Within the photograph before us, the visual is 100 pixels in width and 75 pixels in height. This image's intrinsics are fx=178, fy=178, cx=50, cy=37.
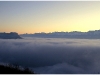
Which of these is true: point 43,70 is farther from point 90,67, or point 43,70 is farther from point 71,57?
point 71,57

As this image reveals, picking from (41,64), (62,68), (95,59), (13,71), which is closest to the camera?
(13,71)

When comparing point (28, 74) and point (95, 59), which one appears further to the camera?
point (95, 59)

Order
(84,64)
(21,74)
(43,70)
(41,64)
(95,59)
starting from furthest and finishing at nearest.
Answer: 1. (95,59)
2. (84,64)
3. (41,64)
4. (43,70)
5. (21,74)

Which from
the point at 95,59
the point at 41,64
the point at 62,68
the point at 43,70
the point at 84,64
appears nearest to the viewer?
the point at 43,70

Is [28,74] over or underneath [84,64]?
over

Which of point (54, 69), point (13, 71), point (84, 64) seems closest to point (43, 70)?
point (54, 69)

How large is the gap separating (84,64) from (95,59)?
71.4 feet

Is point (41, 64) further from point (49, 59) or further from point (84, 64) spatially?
point (84, 64)

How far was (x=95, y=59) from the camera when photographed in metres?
189

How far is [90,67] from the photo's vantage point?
532 ft

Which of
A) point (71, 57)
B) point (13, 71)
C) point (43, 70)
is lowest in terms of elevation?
point (71, 57)

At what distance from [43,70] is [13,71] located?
339ft

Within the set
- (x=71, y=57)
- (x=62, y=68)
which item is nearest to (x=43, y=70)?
(x=62, y=68)

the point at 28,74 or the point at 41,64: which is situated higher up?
the point at 28,74
